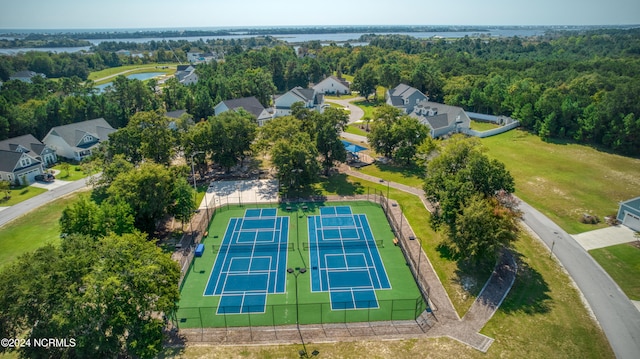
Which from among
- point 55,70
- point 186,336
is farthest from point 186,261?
point 55,70

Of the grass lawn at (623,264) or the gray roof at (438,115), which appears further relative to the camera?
the gray roof at (438,115)

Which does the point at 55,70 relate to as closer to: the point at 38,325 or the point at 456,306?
the point at 38,325

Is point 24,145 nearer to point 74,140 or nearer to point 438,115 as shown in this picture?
point 74,140

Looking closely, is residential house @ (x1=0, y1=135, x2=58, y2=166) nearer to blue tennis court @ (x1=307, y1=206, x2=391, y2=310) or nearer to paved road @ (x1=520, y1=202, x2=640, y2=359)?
blue tennis court @ (x1=307, y1=206, x2=391, y2=310)

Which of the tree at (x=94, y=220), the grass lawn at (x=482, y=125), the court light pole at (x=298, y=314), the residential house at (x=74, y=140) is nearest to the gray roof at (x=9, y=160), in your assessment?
the residential house at (x=74, y=140)

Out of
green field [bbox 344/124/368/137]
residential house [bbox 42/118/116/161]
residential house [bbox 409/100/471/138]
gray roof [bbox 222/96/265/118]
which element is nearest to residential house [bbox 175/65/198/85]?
gray roof [bbox 222/96/265/118]

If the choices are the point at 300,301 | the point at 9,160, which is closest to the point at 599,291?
the point at 300,301

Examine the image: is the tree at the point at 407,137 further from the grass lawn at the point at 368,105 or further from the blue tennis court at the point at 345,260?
the grass lawn at the point at 368,105
